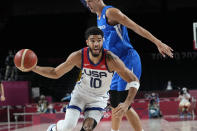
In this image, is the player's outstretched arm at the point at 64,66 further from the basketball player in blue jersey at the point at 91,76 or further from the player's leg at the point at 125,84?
the player's leg at the point at 125,84

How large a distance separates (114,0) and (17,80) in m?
7.32

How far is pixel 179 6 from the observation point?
767 inches

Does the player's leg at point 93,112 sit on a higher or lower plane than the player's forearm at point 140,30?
lower

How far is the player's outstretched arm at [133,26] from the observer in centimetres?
388

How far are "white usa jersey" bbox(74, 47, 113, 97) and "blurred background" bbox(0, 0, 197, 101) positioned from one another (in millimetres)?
14590

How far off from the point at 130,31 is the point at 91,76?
15.6 m

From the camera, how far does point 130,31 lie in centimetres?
1934

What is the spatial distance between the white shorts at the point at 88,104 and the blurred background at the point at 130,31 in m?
14.6

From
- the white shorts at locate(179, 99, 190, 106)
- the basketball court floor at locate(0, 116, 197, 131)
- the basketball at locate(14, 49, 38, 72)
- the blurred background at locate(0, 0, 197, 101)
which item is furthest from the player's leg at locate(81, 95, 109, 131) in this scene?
the blurred background at locate(0, 0, 197, 101)

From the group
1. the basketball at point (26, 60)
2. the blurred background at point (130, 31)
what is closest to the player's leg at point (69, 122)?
the basketball at point (26, 60)

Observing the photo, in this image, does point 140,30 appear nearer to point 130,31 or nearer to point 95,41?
point 95,41

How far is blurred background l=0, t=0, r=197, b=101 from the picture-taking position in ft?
61.8

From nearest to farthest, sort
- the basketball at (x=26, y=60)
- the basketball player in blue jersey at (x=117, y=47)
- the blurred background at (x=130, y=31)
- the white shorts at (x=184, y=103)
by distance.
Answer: the basketball at (x=26, y=60), the basketball player in blue jersey at (x=117, y=47), the white shorts at (x=184, y=103), the blurred background at (x=130, y=31)

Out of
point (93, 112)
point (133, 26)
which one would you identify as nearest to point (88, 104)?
point (93, 112)
